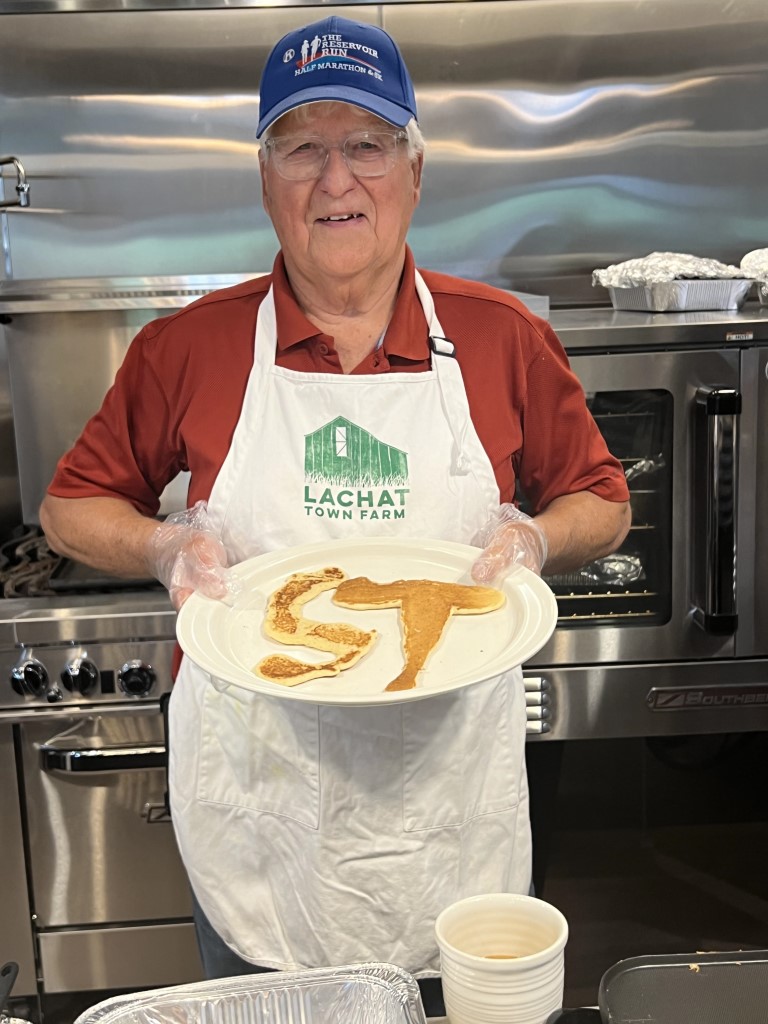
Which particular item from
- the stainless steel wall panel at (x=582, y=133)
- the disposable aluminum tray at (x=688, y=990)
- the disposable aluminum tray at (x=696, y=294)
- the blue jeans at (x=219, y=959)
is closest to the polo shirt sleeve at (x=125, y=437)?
the blue jeans at (x=219, y=959)

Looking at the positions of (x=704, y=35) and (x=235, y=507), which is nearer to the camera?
(x=235, y=507)

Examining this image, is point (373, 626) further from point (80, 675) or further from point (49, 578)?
point (49, 578)

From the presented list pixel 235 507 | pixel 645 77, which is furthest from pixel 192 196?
pixel 235 507

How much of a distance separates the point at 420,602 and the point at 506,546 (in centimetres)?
15

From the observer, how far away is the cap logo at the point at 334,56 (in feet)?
4.56

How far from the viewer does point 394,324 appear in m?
1.52

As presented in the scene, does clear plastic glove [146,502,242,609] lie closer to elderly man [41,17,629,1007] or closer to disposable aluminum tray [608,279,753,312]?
elderly man [41,17,629,1007]

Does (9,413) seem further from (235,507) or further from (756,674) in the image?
(756,674)

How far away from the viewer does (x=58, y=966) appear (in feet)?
7.46

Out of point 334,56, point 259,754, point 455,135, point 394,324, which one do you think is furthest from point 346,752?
point 455,135

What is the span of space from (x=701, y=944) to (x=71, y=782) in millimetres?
1485

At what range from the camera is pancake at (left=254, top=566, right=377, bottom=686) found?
1.18 m

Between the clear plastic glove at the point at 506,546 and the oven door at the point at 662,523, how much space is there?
82 centimetres

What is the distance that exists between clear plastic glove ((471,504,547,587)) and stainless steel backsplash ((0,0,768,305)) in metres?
1.49
